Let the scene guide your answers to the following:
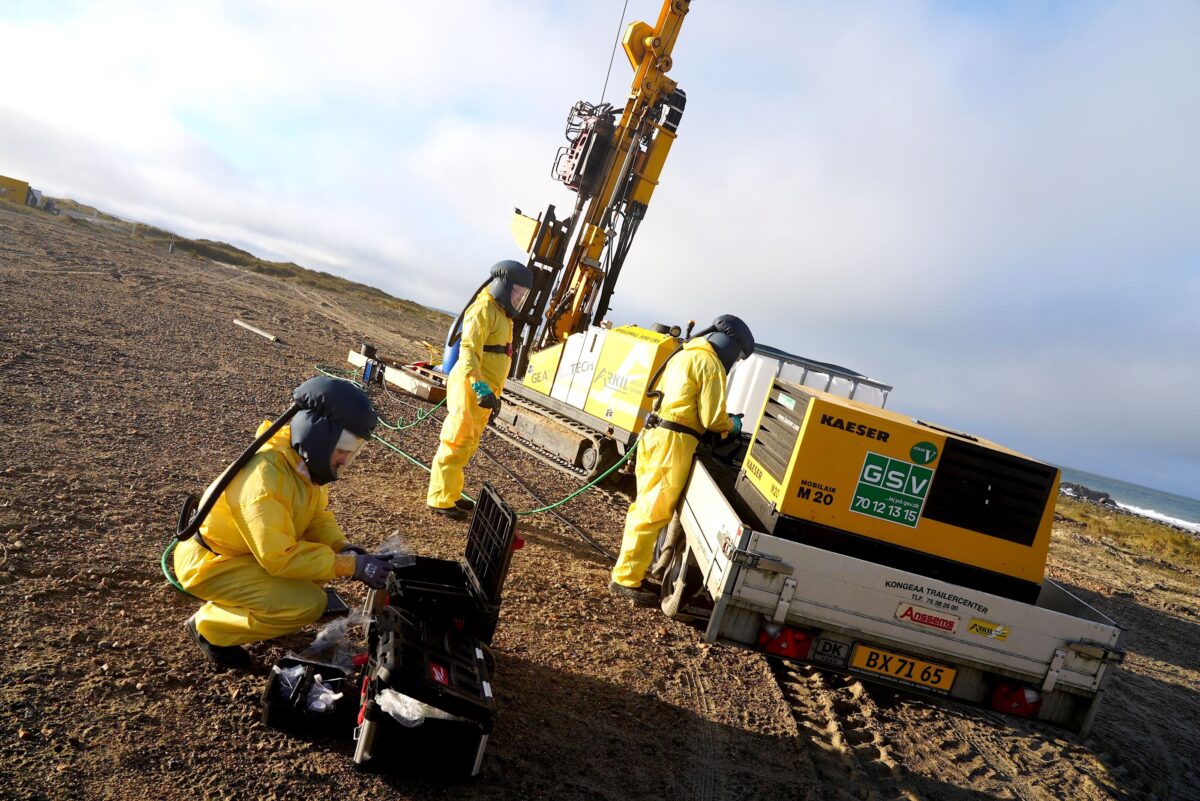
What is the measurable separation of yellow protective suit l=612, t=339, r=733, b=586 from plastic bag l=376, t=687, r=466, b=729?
2777mm

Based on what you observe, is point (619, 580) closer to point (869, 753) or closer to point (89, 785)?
point (869, 753)

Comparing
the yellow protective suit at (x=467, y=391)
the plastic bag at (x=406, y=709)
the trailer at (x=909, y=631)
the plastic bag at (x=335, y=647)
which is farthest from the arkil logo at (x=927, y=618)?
the yellow protective suit at (x=467, y=391)

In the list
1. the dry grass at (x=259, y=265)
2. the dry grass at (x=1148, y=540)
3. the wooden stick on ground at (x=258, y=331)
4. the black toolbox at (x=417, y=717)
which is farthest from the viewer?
the dry grass at (x=259, y=265)

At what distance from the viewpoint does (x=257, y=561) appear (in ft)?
10.8

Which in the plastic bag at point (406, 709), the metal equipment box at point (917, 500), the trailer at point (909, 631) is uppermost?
the metal equipment box at point (917, 500)

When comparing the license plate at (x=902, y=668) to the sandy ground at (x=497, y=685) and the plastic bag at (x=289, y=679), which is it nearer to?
the sandy ground at (x=497, y=685)

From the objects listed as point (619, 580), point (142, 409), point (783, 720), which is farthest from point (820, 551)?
point (142, 409)

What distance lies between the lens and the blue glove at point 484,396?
19.5 feet

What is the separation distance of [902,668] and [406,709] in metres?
2.70

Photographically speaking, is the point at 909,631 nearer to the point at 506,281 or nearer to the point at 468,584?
the point at 468,584

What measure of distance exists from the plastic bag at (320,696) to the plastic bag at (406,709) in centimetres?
34

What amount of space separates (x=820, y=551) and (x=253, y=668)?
292 centimetres

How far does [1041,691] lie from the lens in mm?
3936

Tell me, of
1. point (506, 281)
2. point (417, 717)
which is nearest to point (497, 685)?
point (417, 717)
